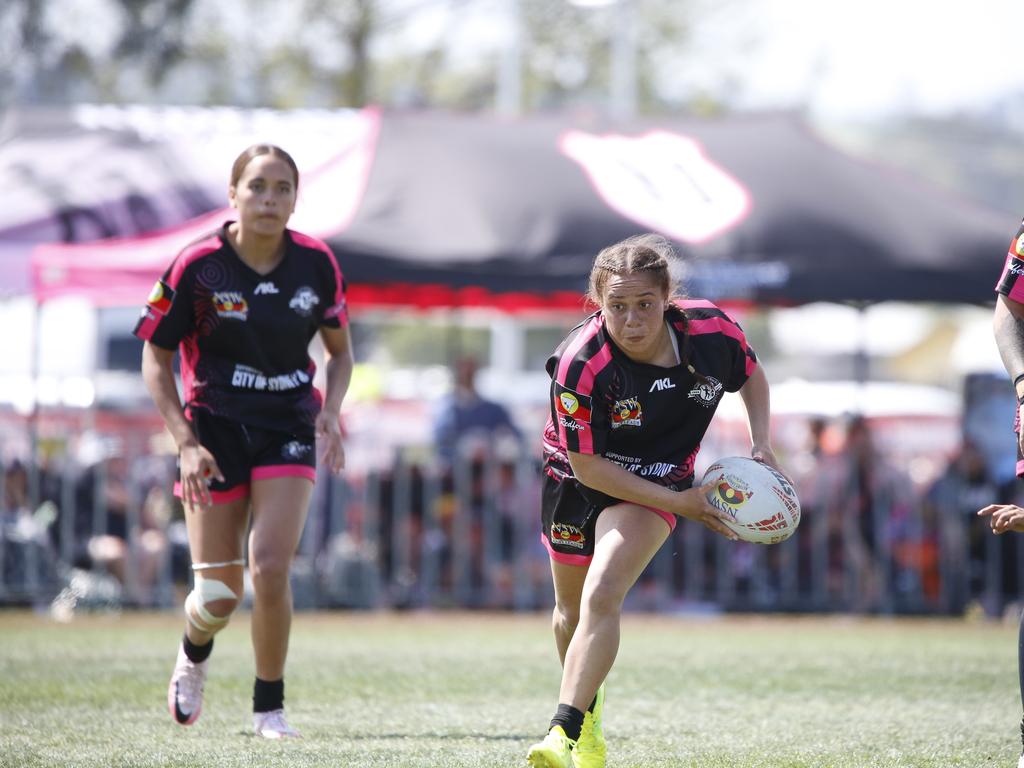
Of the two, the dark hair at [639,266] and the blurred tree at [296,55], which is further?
the blurred tree at [296,55]

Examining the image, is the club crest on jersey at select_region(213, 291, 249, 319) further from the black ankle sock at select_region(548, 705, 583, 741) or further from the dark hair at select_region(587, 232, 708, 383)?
the black ankle sock at select_region(548, 705, 583, 741)

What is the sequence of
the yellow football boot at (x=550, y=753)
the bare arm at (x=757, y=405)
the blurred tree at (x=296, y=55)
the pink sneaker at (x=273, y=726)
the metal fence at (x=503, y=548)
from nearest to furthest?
the yellow football boot at (x=550, y=753) → the bare arm at (x=757, y=405) → the pink sneaker at (x=273, y=726) → the metal fence at (x=503, y=548) → the blurred tree at (x=296, y=55)

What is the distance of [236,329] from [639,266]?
1.88 metres

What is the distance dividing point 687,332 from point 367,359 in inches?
1001

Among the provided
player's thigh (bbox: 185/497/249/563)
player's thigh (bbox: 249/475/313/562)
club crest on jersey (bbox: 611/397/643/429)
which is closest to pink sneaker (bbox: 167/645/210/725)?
player's thigh (bbox: 185/497/249/563)

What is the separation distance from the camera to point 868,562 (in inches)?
508

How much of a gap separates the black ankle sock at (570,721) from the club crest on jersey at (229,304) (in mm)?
2213

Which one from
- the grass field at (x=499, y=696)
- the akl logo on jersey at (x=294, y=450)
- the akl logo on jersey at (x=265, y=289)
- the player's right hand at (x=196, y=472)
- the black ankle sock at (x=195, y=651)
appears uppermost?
the akl logo on jersey at (x=265, y=289)

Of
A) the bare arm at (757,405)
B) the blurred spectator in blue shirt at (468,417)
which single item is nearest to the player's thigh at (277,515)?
the bare arm at (757,405)

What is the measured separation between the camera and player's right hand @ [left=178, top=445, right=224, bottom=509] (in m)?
5.69

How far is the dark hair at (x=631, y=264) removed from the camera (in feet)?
16.0

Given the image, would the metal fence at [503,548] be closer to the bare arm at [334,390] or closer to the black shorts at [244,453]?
the bare arm at [334,390]

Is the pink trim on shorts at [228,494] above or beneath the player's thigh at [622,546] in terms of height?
above

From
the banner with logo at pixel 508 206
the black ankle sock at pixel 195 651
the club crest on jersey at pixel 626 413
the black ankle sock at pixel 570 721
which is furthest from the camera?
the banner with logo at pixel 508 206
